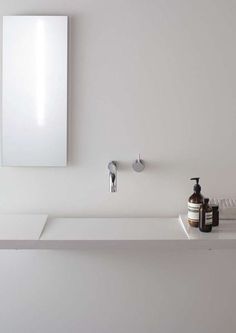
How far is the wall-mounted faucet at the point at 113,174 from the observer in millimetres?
1539

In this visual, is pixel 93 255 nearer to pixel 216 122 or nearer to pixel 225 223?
pixel 225 223

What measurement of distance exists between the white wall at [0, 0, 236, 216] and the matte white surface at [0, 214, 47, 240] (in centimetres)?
8

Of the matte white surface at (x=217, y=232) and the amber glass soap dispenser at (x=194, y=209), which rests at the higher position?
the amber glass soap dispenser at (x=194, y=209)

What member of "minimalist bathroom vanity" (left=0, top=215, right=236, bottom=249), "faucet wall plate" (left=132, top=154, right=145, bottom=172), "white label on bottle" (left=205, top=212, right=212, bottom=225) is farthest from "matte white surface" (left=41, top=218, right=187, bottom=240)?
"faucet wall plate" (left=132, top=154, right=145, bottom=172)

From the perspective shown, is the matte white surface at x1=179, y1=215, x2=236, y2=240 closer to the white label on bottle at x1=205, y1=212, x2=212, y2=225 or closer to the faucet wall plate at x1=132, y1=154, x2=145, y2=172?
the white label on bottle at x1=205, y1=212, x2=212, y2=225

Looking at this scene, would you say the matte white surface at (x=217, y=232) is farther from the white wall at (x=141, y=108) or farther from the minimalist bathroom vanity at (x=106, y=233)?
the white wall at (x=141, y=108)

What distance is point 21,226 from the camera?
1.47 m

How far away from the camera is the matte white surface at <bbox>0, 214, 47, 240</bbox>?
1.35m

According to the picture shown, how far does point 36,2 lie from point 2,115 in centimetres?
55

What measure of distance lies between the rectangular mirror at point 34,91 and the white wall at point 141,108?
0.18ft

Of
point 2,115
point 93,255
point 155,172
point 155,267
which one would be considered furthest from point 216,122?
point 2,115

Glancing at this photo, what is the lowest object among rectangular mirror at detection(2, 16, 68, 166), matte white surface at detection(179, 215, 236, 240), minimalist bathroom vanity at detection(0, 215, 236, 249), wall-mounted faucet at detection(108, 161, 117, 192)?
minimalist bathroom vanity at detection(0, 215, 236, 249)

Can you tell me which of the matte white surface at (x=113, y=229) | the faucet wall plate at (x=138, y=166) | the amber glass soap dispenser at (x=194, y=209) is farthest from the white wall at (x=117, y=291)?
the faucet wall plate at (x=138, y=166)

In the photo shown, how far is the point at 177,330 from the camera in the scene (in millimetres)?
1700
